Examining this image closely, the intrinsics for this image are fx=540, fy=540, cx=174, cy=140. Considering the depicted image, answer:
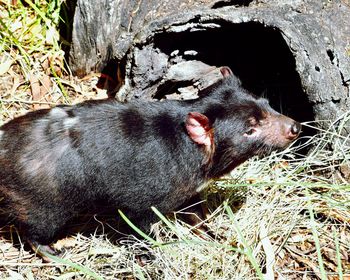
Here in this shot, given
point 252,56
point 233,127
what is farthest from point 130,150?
point 252,56

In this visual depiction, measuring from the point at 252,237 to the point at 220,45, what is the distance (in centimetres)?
152

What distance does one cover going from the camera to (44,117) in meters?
3.29

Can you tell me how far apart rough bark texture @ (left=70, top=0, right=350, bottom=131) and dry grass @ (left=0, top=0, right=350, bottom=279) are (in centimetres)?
37

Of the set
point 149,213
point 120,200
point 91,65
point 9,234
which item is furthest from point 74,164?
point 91,65

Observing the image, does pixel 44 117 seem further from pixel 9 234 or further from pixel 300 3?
pixel 300 3

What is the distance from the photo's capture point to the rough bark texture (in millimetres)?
3445

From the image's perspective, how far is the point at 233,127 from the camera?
308cm

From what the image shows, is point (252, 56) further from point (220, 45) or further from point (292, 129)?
point (292, 129)

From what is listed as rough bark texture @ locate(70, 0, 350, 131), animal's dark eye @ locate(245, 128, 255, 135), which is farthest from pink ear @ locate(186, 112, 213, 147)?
rough bark texture @ locate(70, 0, 350, 131)

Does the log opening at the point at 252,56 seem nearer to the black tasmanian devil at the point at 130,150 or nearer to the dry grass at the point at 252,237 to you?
the dry grass at the point at 252,237

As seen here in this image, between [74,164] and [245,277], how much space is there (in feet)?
4.02

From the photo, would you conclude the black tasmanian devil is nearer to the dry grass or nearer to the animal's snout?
the animal's snout

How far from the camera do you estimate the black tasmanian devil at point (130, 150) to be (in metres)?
3.13

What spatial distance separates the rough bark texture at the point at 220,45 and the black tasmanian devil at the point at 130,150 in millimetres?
446
